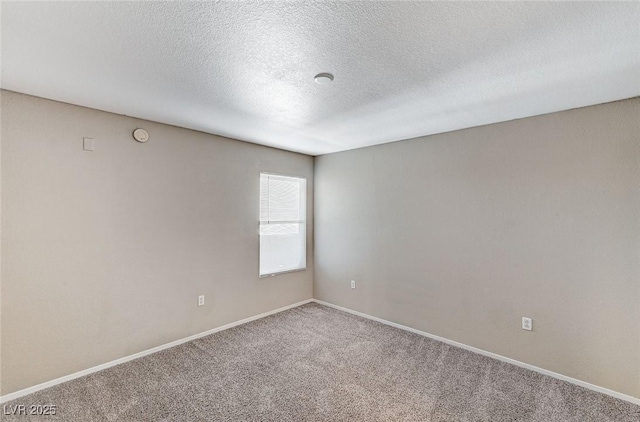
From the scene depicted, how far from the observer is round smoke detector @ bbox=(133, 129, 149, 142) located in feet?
9.27

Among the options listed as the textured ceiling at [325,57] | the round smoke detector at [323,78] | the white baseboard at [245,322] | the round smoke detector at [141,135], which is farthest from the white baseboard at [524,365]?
the round smoke detector at [141,135]

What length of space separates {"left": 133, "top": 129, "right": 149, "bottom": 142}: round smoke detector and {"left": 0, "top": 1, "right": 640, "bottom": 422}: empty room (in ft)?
0.07

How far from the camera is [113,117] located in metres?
2.71

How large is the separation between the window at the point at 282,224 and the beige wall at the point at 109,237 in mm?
308

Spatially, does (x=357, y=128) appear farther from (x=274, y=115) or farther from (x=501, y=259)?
(x=501, y=259)

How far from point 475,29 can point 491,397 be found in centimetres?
259

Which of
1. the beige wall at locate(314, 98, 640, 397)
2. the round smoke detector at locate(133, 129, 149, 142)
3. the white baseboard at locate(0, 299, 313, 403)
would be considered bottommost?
the white baseboard at locate(0, 299, 313, 403)

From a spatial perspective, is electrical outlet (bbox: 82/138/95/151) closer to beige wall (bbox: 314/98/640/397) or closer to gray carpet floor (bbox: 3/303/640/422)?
gray carpet floor (bbox: 3/303/640/422)

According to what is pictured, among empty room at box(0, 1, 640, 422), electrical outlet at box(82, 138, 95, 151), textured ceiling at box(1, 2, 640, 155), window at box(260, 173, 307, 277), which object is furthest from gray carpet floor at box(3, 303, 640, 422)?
textured ceiling at box(1, 2, 640, 155)

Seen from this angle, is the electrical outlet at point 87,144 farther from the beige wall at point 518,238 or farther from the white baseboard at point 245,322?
the beige wall at point 518,238

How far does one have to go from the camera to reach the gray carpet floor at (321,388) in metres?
2.07

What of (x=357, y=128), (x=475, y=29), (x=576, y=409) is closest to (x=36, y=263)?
(x=357, y=128)

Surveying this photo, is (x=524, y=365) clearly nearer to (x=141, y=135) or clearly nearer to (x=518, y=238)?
(x=518, y=238)

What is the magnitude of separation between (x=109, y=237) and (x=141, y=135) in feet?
3.38
